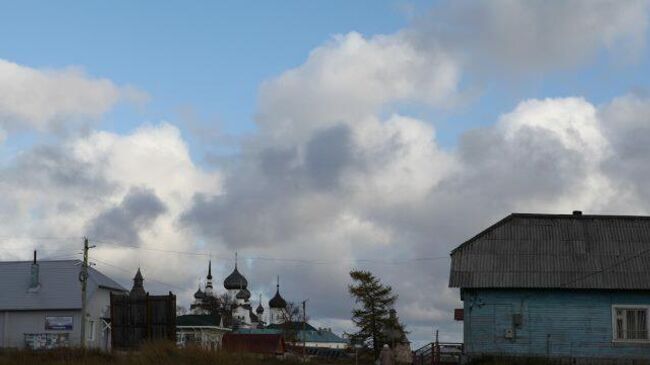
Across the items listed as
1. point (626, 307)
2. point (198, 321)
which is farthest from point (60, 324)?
point (626, 307)

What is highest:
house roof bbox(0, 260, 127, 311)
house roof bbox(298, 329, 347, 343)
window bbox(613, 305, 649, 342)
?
house roof bbox(0, 260, 127, 311)

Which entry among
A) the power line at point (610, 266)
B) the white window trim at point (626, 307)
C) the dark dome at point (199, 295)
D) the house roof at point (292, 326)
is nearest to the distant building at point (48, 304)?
the power line at point (610, 266)

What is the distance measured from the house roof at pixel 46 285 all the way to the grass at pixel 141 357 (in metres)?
27.7

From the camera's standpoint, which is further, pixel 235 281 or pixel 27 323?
pixel 235 281

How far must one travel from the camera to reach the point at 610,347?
35688 mm

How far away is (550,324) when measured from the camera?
36.1 m

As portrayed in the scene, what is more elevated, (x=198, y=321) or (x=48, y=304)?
(x=48, y=304)

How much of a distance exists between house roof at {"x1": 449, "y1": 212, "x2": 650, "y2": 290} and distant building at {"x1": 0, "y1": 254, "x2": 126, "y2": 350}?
3262 centimetres

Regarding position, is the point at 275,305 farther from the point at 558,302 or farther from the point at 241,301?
the point at 558,302

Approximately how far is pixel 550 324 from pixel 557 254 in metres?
2.93

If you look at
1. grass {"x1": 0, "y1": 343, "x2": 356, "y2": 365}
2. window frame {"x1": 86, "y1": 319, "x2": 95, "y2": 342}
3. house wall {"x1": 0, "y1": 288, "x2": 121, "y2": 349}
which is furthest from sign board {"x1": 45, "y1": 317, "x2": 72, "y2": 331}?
grass {"x1": 0, "y1": 343, "x2": 356, "y2": 365}

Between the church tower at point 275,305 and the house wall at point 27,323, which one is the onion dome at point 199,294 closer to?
the church tower at point 275,305

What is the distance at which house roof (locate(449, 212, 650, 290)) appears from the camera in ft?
118

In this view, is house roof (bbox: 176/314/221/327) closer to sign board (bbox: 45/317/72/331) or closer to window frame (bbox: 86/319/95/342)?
window frame (bbox: 86/319/95/342)
